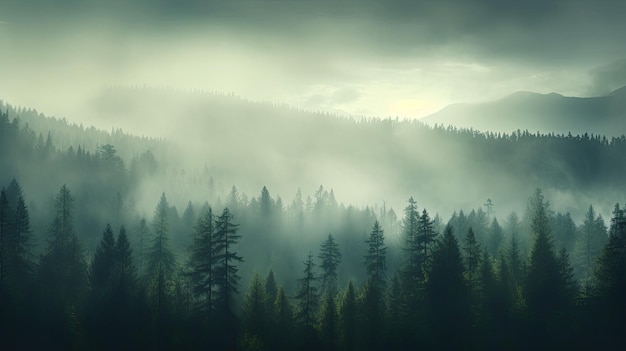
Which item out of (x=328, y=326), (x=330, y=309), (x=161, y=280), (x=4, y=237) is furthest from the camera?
(x=4, y=237)

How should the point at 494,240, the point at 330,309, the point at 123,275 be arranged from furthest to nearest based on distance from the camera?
the point at 494,240, the point at 123,275, the point at 330,309

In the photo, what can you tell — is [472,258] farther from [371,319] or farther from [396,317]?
→ [371,319]

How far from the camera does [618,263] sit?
56625 mm

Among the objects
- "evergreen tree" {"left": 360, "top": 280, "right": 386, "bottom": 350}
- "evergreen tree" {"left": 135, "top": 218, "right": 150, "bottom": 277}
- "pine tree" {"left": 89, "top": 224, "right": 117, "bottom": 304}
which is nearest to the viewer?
"evergreen tree" {"left": 360, "top": 280, "right": 386, "bottom": 350}

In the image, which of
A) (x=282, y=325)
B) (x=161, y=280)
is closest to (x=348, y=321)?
(x=282, y=325)

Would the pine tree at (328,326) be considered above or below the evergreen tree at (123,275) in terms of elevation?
below

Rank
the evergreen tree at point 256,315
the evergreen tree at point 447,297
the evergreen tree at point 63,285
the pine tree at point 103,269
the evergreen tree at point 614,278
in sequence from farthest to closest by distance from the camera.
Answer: the pine tree at point 103,269 → the evergreen tree at point 63,285 → the evergreen tree at point 614,278 → the evergreen tree at point 447,297 → the evergreen tree at point 256,315

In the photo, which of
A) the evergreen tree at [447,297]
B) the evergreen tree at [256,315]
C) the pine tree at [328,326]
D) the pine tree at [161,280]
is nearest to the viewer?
the evergreen tree at [256,315]

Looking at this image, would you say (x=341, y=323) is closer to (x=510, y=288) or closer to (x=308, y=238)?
(x=510, y=288)

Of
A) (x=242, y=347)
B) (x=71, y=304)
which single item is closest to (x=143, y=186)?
(x=71, y=304)

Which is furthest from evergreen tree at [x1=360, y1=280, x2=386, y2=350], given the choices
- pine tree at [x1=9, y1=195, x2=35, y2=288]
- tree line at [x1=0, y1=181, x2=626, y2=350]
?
pine tree at [x1=9, y1=195, x2=35, y2=288]

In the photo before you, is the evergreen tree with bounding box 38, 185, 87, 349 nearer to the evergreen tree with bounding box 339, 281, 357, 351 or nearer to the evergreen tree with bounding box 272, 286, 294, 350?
the evergreen tree with bounding box 272, 286, 294, 350

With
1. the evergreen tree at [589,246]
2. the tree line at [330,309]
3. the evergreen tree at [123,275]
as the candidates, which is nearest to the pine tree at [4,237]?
the tree line at [330,309]

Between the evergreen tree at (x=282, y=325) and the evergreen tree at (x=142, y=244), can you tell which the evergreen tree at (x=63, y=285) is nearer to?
the evergreen tree at (x=142, y=244)
